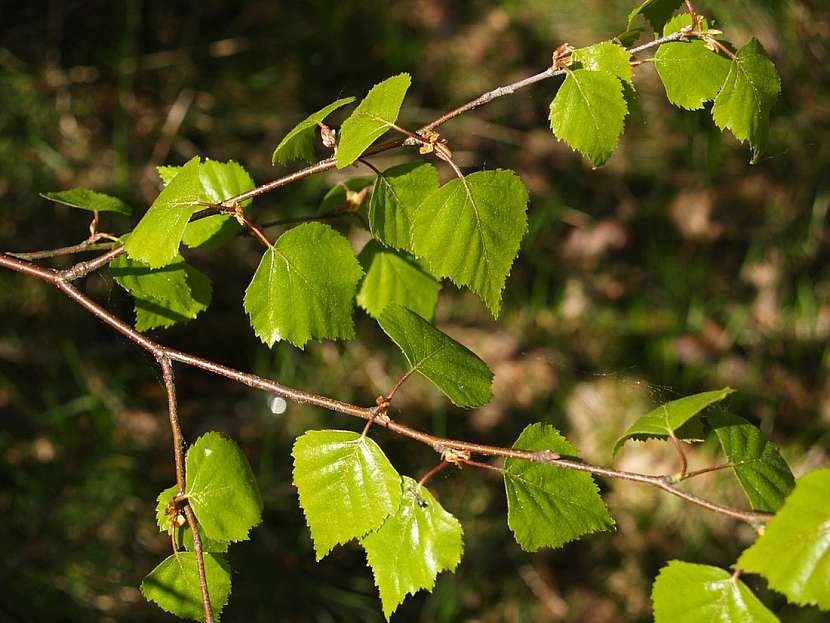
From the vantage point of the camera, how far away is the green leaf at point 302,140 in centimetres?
105

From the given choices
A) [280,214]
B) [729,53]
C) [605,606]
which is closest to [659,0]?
[729,53]

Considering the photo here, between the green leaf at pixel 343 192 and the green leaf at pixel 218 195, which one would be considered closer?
the green leaf at pixel 218 195

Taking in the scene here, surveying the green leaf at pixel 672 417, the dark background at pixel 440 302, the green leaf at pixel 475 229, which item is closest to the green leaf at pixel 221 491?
the green leaf at pixel 475 229

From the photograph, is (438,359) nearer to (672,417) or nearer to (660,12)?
(672,417)

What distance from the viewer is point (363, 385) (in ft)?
8.66

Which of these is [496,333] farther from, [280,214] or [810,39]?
[810,39]

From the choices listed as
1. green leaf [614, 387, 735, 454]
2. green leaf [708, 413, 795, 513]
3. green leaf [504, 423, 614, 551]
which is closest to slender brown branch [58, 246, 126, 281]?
green leaf [504, 423, 614, 551]

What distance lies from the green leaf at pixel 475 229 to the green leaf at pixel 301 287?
0.16 meters

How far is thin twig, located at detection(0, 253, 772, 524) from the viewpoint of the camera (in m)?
0.93

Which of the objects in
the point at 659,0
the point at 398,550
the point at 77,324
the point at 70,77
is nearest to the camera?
the point at 398,550

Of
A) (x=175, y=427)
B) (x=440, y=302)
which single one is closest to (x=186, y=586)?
(x=175, y=427)

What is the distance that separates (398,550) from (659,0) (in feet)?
2.73

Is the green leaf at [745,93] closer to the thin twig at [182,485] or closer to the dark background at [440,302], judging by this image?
the thin twig at [182,485]

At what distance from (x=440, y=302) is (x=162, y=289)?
1.61 meters
